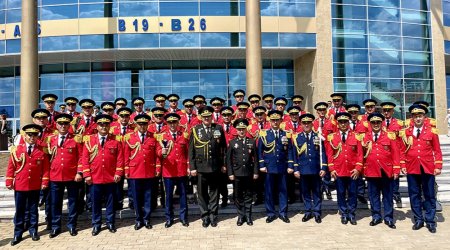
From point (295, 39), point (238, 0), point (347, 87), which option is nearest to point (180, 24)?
point (238, 0)

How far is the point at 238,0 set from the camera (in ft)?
75.2

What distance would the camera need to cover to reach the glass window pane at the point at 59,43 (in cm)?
2264

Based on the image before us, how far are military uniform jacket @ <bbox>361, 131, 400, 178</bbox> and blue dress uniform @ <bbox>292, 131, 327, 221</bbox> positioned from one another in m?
0.84

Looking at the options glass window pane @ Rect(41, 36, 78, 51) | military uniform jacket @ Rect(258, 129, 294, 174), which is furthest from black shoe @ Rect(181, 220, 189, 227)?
glass window pane @ Rect(41, 36, 78, 51)

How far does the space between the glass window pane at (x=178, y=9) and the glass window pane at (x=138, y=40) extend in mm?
1706

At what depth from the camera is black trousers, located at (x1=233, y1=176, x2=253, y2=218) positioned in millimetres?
7060

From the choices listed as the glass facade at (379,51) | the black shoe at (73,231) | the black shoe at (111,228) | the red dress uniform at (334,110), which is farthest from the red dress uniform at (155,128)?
the glass facade at (379,51)

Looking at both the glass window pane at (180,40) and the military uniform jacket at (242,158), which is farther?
the glass window pane at (180,40)

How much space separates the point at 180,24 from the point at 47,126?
656 inches

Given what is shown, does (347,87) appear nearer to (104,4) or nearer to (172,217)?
(104,4)

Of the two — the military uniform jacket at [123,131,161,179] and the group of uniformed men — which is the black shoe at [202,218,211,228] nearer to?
the group of uniformed men

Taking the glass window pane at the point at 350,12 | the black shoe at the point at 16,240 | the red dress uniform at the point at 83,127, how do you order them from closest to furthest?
1. the black shoe at the point at 16,240
2. the red dress uniform at the point at 83,127
3. the glass window pane at the point at 350,12

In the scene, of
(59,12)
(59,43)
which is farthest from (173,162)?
(59,12)

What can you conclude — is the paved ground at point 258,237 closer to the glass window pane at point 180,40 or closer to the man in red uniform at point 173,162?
the man in red uniform at point 173,162
